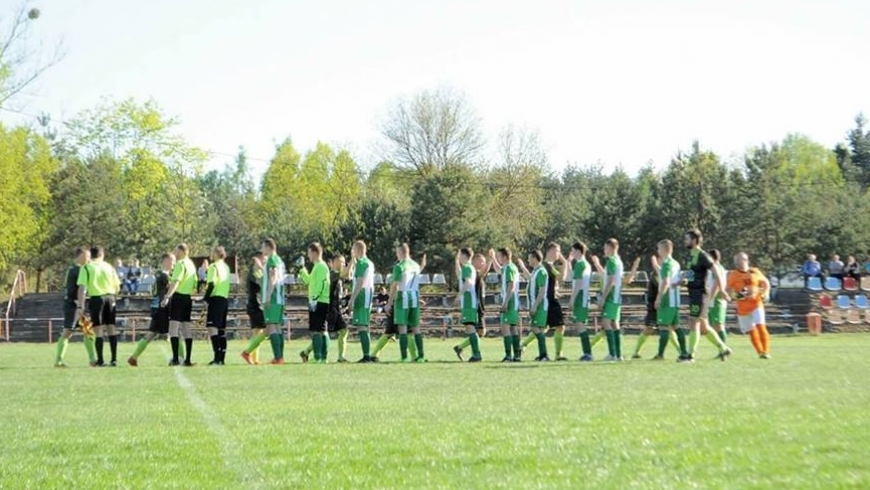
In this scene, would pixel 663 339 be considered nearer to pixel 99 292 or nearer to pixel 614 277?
pixel 614 277

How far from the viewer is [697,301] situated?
20.4 meters

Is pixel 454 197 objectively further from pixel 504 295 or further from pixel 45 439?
pixel 45 439

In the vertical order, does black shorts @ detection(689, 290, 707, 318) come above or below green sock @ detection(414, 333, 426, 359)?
above

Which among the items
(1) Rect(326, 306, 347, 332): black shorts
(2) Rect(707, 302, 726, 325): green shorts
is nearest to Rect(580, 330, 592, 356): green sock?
(2) Rect(707, 302, 726, 325): green shorts

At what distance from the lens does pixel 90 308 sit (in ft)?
71.6

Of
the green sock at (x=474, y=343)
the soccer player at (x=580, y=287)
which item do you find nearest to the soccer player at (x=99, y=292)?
the green sock at (x=474, y=343)

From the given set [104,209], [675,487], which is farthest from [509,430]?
[104,209]

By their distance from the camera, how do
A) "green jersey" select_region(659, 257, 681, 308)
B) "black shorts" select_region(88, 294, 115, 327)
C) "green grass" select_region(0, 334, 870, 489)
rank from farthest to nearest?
"black shorts" select_region(88, 294, 115, 327) → "green jersey" select_region(659, 257, 681, 308) → "green grass" select_region(0, 334, 870, 489)

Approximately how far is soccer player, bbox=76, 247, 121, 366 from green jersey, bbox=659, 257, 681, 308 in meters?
9.40

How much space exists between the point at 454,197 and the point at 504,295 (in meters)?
34.5

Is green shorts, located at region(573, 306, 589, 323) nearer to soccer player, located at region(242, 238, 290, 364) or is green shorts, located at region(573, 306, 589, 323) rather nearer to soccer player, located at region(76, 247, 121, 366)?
soccer player, located at region(242, 238, 290, 364)

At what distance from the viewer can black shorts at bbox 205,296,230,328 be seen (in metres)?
22.1

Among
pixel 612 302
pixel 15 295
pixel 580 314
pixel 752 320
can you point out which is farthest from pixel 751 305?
pixel 15 295

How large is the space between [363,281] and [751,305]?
671cm
